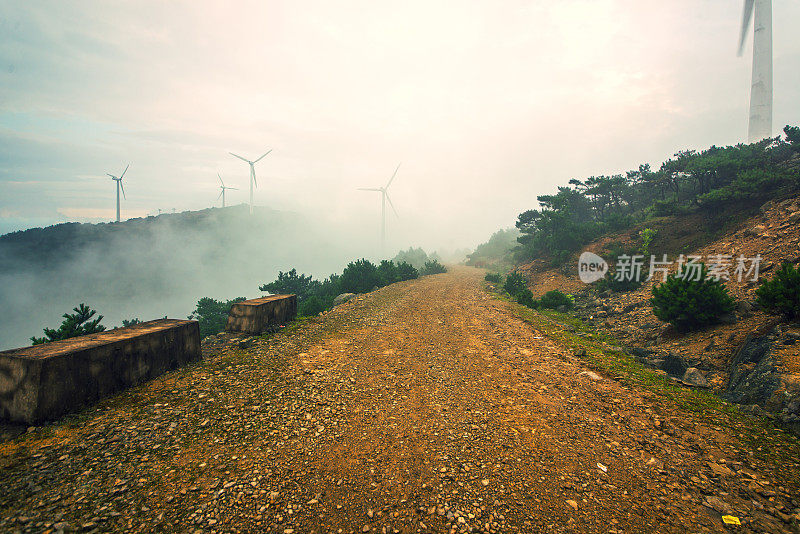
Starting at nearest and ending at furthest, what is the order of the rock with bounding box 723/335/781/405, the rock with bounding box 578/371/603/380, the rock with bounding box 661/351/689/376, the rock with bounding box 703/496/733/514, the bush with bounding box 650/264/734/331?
the rock with bounding box 703/496/733/514 → the rock with bounding box 723/335/781/405 → the rock with bounding box 578/371/603/380 → the rock with bounding box 661/351/689/376 → the bush with bounding box 650/264/734/331

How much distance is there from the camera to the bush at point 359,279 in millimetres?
20031

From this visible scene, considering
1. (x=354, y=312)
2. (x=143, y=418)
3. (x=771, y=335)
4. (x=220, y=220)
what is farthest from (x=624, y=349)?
(x=220, y=220)

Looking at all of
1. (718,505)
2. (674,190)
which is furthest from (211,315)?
(674,190)

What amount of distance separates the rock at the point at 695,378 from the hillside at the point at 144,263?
103615mm

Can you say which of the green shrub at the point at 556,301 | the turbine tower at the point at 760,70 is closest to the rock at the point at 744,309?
the green shrub at the point at 556,301

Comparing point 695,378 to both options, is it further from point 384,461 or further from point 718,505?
point 384,461

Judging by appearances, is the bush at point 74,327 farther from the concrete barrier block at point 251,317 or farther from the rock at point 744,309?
the rock at point 744,309

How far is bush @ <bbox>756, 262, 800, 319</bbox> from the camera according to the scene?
6.79m

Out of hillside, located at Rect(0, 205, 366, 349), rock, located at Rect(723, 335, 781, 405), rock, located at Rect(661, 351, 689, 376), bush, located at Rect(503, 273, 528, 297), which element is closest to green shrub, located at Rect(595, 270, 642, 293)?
bush, located at Rect(503, 273, 528, 297)

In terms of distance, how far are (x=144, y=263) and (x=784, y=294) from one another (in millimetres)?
139707

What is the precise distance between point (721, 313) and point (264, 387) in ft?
42.0

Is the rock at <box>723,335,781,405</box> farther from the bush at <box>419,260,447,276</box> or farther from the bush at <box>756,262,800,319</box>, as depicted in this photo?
the bush at <box>419,260,447,276</box>

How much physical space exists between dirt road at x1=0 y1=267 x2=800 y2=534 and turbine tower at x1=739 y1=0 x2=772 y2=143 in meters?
54.1

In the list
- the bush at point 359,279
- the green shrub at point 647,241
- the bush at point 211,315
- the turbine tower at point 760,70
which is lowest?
the bush at point 211,315
